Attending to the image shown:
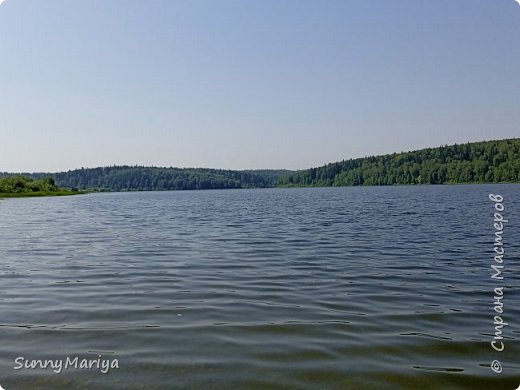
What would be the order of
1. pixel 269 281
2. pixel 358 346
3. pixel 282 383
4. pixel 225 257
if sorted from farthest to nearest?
pixel 225 257
pixel 269 281
pixel 358 346
pixel 282 383

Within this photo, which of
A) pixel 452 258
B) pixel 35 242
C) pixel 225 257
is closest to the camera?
pixel 452 258

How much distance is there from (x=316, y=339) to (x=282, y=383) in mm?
2251

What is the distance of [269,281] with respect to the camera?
15.9 metres

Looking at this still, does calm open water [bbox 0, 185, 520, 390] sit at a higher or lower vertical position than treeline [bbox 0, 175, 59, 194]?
lower

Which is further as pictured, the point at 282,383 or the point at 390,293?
the point at 390,293

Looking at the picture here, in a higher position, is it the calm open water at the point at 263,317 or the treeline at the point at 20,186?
the treeline at the point at 20,186

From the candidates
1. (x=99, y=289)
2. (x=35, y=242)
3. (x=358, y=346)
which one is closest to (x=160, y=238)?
(x=35, y=242)

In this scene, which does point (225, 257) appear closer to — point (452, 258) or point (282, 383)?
point (452, 258)

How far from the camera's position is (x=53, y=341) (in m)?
9.82

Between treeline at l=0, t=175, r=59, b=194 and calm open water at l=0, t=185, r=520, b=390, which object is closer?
calm open water at l=0, t=185, r=520, b=390

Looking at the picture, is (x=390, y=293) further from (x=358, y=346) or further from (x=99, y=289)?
(x=99, y=289)

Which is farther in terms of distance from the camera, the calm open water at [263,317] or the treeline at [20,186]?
the treeline at [20,186]

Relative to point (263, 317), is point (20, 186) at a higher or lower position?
higher

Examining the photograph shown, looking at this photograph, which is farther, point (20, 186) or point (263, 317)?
point (20, 186)
